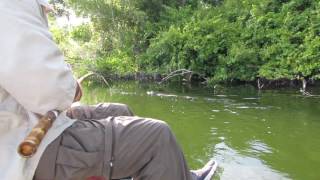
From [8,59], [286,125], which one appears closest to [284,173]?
[286,125]

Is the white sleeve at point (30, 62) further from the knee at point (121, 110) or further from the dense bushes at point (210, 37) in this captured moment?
the dense bushes at point (210, 37)

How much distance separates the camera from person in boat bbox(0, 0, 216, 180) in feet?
5.25

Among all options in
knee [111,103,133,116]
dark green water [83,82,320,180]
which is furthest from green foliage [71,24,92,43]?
knee [111,103,133,116]

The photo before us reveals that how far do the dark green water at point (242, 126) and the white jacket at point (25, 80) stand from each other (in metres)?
3.42

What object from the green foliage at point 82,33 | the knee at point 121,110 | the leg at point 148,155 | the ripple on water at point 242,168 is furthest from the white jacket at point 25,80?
the green foliage at point 82,33

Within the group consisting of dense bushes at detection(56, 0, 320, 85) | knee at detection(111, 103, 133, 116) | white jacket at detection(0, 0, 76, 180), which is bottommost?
knee at detection(111, 103, 133, 116)

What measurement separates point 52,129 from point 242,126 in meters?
6.36

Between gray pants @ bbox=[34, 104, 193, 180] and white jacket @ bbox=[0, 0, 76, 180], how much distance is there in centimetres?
6

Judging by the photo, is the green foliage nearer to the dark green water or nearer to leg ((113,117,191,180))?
the dark green water

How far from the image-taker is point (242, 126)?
7.79 metres

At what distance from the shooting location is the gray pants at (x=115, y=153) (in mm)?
1659

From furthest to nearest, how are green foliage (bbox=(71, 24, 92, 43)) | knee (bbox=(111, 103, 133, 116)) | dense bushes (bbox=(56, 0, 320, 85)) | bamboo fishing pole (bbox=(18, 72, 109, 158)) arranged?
→ green foliage (bbox=(71, 24, 92, 43))
dense bushes (bbox=(56, 0, 320, 85))
knee (bbox=(111, 103, 133, 116))
bamboo fishing pole (bbox=(18, 72, 109, 158))

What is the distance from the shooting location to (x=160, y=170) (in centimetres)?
169

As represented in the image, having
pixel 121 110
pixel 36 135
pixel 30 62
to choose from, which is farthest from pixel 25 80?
pixel 121 110
